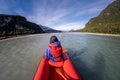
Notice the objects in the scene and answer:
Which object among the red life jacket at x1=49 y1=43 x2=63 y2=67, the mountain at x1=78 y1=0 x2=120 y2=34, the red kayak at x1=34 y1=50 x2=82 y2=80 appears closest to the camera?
the red kayak at x1=34 y1=50 x2=82 y2=80

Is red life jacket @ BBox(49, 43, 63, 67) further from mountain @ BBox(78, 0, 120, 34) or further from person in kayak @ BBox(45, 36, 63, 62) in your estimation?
mountain @ BBox(78, 0, 120, 34)

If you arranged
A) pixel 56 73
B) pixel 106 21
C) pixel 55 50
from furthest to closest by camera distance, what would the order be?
pixel 106 21, pixel 55 50, pixel 56 73

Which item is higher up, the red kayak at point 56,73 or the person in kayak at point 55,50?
the person in kayak at point 55,50

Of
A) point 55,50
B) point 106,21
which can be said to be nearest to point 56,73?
point 55,50

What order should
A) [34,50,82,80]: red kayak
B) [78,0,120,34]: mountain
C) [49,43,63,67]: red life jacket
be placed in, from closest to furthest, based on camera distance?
[34,50,82,80]: red kayak
[49,43,63,67]: red life jacket
[78,0,120,34]: mountain

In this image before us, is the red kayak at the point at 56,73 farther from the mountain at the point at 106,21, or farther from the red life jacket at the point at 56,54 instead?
the mountain at the point at 106,21

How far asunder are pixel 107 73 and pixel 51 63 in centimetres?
359

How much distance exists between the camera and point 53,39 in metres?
5.89

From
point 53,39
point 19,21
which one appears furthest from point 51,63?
point 19,21

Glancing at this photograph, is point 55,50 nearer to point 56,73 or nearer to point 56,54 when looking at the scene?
point 56,54

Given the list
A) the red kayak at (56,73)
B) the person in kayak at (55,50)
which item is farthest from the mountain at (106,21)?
the red kayak at (56,73)

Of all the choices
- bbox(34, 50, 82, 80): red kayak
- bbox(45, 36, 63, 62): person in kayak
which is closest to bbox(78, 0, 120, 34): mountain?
bbox(45, 36, 63, 62): person in kayak

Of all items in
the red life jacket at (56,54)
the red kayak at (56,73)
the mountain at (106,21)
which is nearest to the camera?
the red kayak at (56,73)

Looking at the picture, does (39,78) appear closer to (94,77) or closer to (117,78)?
(94,77)
